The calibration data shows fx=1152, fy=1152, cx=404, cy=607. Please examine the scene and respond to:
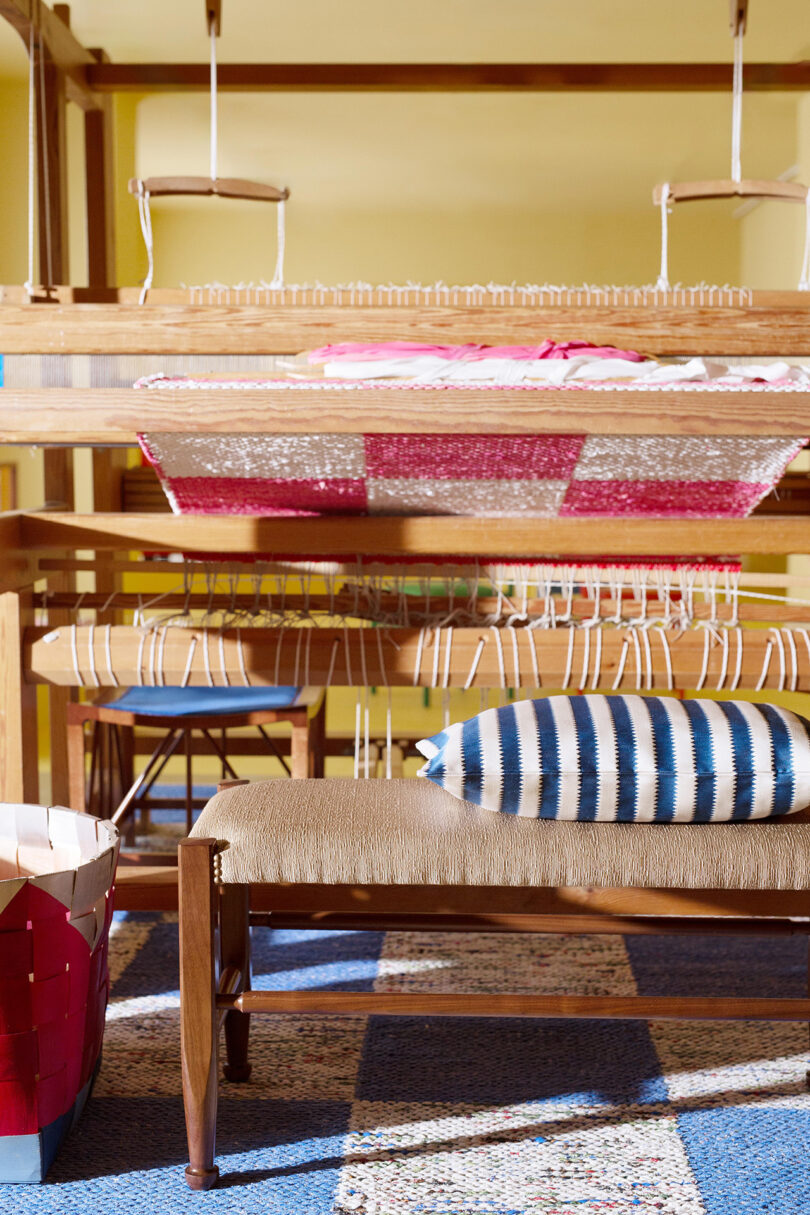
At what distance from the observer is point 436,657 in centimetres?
150

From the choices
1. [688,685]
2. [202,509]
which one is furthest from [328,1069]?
[202,509]

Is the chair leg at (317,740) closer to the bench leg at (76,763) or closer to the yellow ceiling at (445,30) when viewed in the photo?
the bench leg at (76,763)

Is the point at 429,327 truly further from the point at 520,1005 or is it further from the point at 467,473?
the point at 520,1005

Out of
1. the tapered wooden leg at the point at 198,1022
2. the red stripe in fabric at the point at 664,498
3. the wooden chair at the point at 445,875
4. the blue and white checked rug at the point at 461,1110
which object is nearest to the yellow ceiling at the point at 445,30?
the red stripe in fabric at the point at 664,498

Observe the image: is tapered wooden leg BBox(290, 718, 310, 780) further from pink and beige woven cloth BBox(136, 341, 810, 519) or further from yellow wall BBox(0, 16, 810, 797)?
yellow wall BBox(0, 16, 810, 797)

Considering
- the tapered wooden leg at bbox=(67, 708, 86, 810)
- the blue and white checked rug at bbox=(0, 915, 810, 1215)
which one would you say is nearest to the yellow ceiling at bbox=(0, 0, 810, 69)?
the tapered wooden leg at bbox=(67, 708, 86, 810)

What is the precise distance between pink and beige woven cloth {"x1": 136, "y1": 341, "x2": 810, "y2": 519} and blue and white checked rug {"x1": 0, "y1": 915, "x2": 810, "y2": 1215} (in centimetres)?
73

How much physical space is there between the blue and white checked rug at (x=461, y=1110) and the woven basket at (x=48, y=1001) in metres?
0.06

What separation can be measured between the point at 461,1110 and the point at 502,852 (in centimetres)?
41

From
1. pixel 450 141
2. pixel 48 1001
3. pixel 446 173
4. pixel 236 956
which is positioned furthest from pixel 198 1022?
pixel 446 173

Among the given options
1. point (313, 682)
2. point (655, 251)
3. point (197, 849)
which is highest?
point (655, 251)

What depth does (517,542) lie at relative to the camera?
151 centimetres

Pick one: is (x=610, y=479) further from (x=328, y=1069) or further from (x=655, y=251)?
(x=655, y=251)

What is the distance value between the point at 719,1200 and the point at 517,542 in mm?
786
